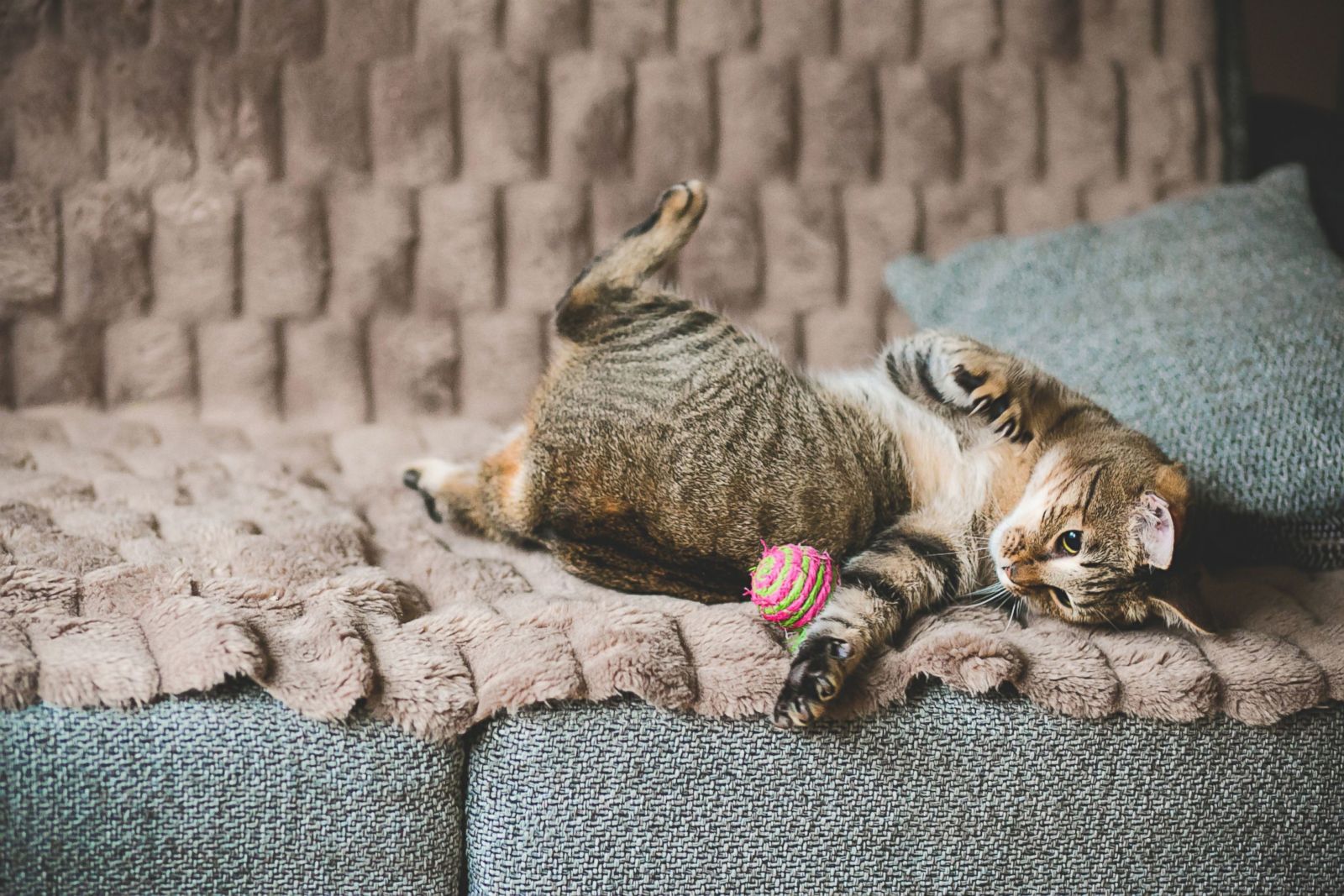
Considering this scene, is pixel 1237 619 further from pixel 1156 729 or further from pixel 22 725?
pixel 22 725

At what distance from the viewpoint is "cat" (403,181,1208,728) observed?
118cm

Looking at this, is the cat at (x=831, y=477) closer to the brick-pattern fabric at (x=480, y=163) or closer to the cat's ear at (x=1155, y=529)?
the cat's ear at (x=1155, y=529)

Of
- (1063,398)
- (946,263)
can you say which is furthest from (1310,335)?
(946,263)

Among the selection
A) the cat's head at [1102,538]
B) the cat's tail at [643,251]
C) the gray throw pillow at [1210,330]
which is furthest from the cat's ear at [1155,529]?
the cat's tail at [643,251]

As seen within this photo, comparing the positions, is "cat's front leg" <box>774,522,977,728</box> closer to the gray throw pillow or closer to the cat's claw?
the cat's claw

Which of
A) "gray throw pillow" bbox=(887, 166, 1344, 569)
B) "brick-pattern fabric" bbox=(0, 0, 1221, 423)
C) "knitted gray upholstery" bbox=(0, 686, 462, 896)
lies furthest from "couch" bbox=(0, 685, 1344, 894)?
"brick-pattern fabric" bbox=(0, 0, 1221, 423)

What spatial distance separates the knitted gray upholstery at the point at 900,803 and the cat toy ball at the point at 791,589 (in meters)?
0.13

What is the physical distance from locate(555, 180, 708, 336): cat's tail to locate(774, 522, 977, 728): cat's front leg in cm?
52

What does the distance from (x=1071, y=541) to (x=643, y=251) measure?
2.32ft

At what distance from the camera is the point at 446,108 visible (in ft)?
5.84

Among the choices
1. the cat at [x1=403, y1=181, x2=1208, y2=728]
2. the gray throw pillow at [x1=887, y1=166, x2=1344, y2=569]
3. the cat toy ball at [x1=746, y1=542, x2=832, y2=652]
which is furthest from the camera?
the gray throw pillow at [x1=887, y1=166, x2=1344, y2=569]

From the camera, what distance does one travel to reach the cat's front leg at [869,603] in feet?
3.20

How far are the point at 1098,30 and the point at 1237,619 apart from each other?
1.26m

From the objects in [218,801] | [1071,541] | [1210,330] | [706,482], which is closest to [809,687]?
[706,482]
